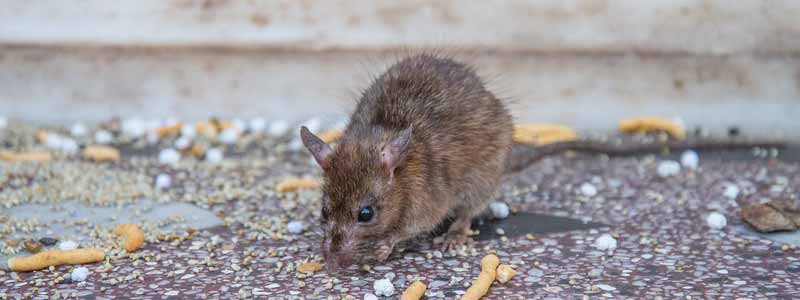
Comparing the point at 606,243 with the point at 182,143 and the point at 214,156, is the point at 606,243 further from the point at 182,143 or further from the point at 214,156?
the point at 182,143

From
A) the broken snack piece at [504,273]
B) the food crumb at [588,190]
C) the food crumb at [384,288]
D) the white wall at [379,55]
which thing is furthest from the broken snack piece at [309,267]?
the white wall at [379,55]

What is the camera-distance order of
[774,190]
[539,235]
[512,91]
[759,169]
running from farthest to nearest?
[512,91], [759,169], [774,190], [539,235]

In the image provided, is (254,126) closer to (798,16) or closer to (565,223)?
(565,223)

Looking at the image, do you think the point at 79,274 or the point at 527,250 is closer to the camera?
the point at 79,274

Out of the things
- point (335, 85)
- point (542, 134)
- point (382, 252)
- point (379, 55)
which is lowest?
point (382, 252)

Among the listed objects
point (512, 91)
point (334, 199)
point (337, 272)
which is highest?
point (512, 91)

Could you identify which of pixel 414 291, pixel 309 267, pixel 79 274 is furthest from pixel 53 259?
pixel 414 291

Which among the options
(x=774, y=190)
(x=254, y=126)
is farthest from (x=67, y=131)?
A: (x=774, y=190)
